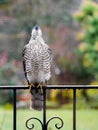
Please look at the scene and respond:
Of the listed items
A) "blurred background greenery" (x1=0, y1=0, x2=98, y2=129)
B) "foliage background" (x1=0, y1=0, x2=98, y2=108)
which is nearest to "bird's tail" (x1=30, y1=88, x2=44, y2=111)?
"blurred background greenery" (x1=0, y1=0, x2=98, y2=129)

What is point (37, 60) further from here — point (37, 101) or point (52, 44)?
point (52, 44)

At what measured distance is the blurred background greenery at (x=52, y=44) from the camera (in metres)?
11.9

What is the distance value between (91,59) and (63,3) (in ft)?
10.4

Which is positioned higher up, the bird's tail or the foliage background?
the foliage background

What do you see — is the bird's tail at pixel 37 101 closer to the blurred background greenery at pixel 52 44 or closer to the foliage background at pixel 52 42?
the blurred background greenery at pixel 52 44

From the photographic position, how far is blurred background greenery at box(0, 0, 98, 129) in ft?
39.1

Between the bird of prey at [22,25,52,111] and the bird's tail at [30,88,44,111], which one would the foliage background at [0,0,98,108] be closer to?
the bird of prey at [22,25,52,111]

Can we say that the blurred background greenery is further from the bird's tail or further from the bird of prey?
the bird's tail

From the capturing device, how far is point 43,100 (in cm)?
256

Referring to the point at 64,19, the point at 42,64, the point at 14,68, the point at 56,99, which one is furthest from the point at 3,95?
the point at 42,64

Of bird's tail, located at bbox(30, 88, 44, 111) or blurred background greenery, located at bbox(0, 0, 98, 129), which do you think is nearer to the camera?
bird's tail, located at bbox(30, 88, 44, 111)

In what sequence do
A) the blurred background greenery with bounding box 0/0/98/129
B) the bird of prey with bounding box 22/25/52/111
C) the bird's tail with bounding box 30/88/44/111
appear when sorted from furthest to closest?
the blurred background greenery with bounding box 0/0/98/129
the bird of prey with bounding box 22/25/52/111
the bird's tail with bounding box 30/88/44/111

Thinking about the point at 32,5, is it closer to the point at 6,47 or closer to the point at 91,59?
the point at 6,47

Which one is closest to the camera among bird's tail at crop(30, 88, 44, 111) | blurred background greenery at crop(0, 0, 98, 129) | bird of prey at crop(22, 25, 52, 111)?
bird's tail at crop(30, 88, 44, 111)
